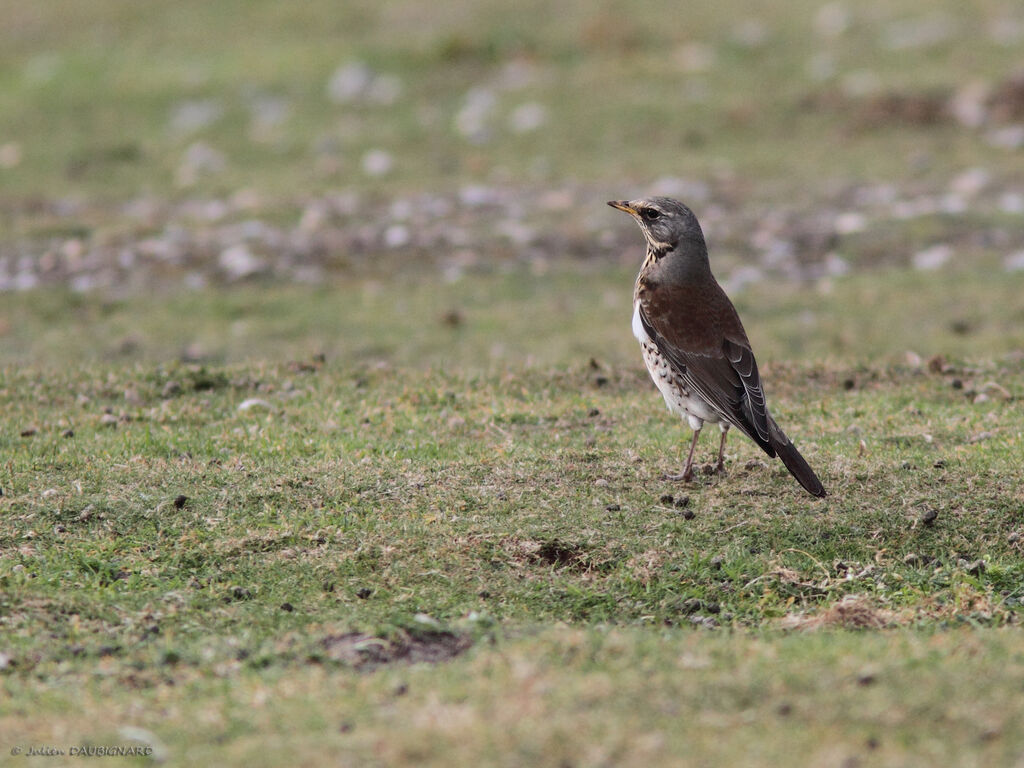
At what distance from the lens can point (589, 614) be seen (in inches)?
273

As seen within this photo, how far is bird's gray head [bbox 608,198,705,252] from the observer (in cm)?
911

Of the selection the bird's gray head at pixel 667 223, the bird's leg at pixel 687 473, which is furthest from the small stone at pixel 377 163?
the bird's leg at pixel 687 473

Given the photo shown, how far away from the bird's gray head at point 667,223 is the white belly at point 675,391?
0.54 meters

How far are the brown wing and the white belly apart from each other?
0.05m

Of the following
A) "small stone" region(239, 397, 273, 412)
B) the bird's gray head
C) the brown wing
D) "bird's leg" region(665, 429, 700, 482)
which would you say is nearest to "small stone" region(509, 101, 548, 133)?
"small stone" region(239, 397, 273, 412)

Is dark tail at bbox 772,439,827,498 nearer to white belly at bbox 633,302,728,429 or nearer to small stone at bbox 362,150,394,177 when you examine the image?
white belly at bbox 633,302,728,429

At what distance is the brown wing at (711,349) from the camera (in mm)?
8094

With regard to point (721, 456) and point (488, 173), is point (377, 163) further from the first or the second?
point (721, 456)

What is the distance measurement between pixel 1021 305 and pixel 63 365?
9.28m

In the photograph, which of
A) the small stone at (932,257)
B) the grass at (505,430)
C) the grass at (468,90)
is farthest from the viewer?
the grass at (468,90)

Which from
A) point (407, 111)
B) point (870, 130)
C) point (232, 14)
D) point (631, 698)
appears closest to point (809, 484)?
point (631, 698)

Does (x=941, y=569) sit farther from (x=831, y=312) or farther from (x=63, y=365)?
(x=63, y=365)

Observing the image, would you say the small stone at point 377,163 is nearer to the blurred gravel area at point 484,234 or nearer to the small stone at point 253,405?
the blurred gravel area at point 484,234

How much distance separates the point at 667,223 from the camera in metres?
9.12
